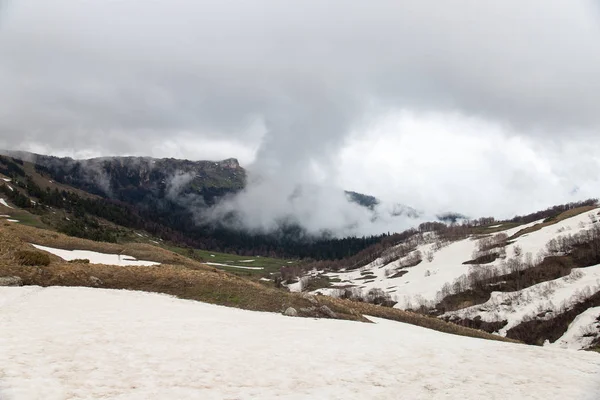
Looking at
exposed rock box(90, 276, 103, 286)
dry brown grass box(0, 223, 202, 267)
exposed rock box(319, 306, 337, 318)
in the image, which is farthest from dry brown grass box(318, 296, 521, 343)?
dry brown grass box(0, 223, 202, 267)

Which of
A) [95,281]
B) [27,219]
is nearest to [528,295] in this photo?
[95,281]

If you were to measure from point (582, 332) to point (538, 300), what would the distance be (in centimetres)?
4061

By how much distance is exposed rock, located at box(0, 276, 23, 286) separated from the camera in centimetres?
2841

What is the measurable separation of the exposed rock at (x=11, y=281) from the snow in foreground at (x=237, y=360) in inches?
121

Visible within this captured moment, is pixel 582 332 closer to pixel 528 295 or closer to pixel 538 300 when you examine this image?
pixel 538 300

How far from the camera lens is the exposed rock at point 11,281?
28406mm

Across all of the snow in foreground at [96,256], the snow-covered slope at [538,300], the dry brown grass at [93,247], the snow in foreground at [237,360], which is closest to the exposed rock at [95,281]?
the snow in foreground at [237,360]

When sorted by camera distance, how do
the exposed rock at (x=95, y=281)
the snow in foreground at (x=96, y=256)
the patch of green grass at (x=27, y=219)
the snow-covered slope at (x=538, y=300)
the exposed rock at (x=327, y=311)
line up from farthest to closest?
the patch of green grass at (x=27, y=219) → the snow-covered slope at (x=538, y=300) → the snow in foreground at (x=96, y=256) → the exposed rock at (x=95, y=281) → the exposed rock at (x=327, y=311)

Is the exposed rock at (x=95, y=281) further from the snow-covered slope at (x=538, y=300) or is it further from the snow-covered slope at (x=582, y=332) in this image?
the snow-covered slope at (x=538, y=300)

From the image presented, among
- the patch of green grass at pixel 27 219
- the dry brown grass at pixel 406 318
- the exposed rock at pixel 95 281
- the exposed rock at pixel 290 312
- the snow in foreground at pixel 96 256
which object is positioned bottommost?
the dry brown grass at pixel 406 318

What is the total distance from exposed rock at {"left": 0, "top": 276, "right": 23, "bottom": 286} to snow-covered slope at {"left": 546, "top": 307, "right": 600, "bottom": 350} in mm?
105784

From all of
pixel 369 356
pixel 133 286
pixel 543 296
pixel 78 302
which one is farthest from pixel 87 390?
pixel 543 296

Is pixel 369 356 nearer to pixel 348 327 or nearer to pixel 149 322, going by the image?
pixel 348 327

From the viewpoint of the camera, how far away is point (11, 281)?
94.7 ft
